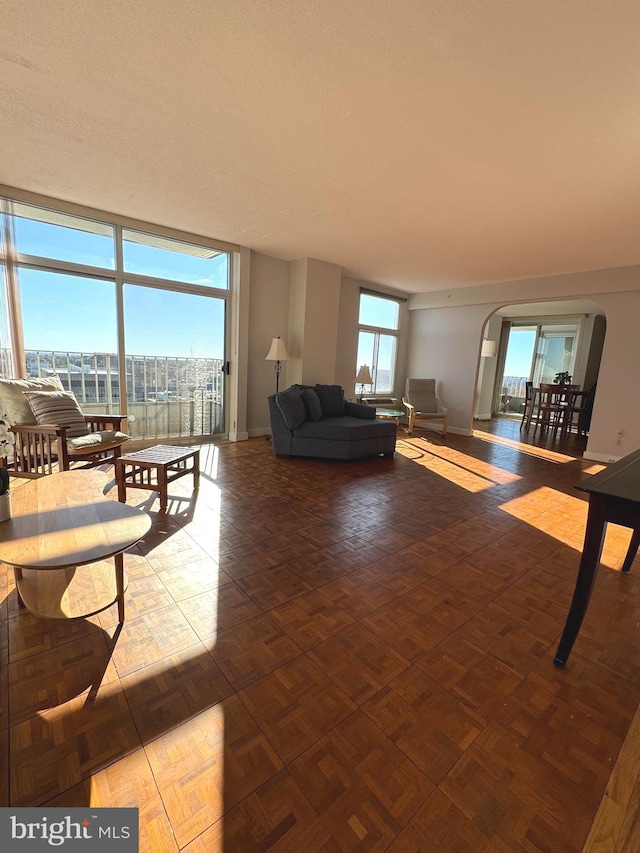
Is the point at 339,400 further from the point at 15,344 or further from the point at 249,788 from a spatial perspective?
the point at 249,788

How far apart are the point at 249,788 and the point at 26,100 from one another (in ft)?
11.4

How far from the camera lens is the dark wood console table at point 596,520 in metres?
1.37

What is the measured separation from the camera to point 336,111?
2.15 meters

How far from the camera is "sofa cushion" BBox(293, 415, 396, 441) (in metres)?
4.37

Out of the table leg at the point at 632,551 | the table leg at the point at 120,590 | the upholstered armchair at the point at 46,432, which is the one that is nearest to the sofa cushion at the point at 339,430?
the upholstered armchair at the point at 46,432

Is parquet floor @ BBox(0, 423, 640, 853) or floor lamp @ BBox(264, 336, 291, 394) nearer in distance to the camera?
parquet floor @ BBox(0, 423, 640, 853)

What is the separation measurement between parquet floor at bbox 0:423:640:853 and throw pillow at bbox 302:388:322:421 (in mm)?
2224

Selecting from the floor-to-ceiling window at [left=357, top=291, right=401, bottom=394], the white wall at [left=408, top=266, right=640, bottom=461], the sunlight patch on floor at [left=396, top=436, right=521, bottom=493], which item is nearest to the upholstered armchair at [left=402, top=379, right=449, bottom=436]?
the white wall at [left=408, top=266, right=640, bottom=461]

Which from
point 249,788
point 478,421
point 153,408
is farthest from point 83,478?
point 478,421

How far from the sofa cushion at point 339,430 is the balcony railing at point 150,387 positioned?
159cm

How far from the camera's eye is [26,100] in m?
2.21

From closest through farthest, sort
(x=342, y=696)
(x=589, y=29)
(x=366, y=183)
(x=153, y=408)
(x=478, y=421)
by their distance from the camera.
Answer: (x=342, y=696), (x=589, y=29), (x=366, y=183), (x=153, y=408), (x=478, y=421)

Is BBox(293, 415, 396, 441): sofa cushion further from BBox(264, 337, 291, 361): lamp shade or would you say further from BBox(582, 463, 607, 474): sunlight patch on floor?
BBox(582, 463, 607, 474): sunlight patch on floor

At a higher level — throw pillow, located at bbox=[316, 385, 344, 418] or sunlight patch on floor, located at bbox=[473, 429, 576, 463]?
throw pillow, located at bbox=[316, 385, 344, 418]
